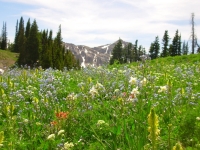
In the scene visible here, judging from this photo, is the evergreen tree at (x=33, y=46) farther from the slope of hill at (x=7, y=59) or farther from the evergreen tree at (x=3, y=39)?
the evergreen tree at (x=3, y=39)

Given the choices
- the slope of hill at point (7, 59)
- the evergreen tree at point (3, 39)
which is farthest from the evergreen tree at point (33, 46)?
the evergreen tree at point (3, 39)

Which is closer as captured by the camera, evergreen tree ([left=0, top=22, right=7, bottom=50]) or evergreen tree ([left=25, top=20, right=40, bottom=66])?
evergreen tree ([left=25, top=20, right=40, bottom=66])

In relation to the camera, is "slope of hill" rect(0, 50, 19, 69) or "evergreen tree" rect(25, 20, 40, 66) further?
"slope of hill" rect(0, 50, 19, 69)

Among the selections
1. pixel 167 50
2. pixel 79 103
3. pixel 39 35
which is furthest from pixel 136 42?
pixel 79 103

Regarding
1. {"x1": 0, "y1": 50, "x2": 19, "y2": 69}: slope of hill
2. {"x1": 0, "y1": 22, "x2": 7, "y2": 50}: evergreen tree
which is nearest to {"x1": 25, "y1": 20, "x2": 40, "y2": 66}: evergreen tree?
{"x1": 0, "y1": 50, "x2": 19, "y2": 69}: slope of hill

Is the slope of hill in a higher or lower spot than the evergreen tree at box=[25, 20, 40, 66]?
lower

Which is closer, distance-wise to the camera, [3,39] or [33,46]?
[33,46]

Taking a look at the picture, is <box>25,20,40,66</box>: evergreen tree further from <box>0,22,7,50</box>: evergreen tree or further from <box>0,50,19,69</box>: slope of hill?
<box>0,22,7,50</box>: evergreen tree

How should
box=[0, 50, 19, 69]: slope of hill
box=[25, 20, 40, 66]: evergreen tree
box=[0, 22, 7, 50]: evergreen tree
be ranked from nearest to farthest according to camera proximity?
box=[25, 20, 40, 66]: evergreen tree, box=[0, 50, 19, 69]: slope of hill, box=[0, 22, 7, 50]: evergreen tree

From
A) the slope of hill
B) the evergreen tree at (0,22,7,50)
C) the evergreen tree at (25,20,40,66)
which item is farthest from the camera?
the evergreen tree at (0,22,7,50)

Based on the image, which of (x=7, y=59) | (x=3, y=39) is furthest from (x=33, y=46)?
(x=3, y=39)

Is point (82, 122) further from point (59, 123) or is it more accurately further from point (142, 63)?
point (142, 63)

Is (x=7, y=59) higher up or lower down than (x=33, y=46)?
lower down

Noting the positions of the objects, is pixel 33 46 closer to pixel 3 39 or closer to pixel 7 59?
pixel 7 59
